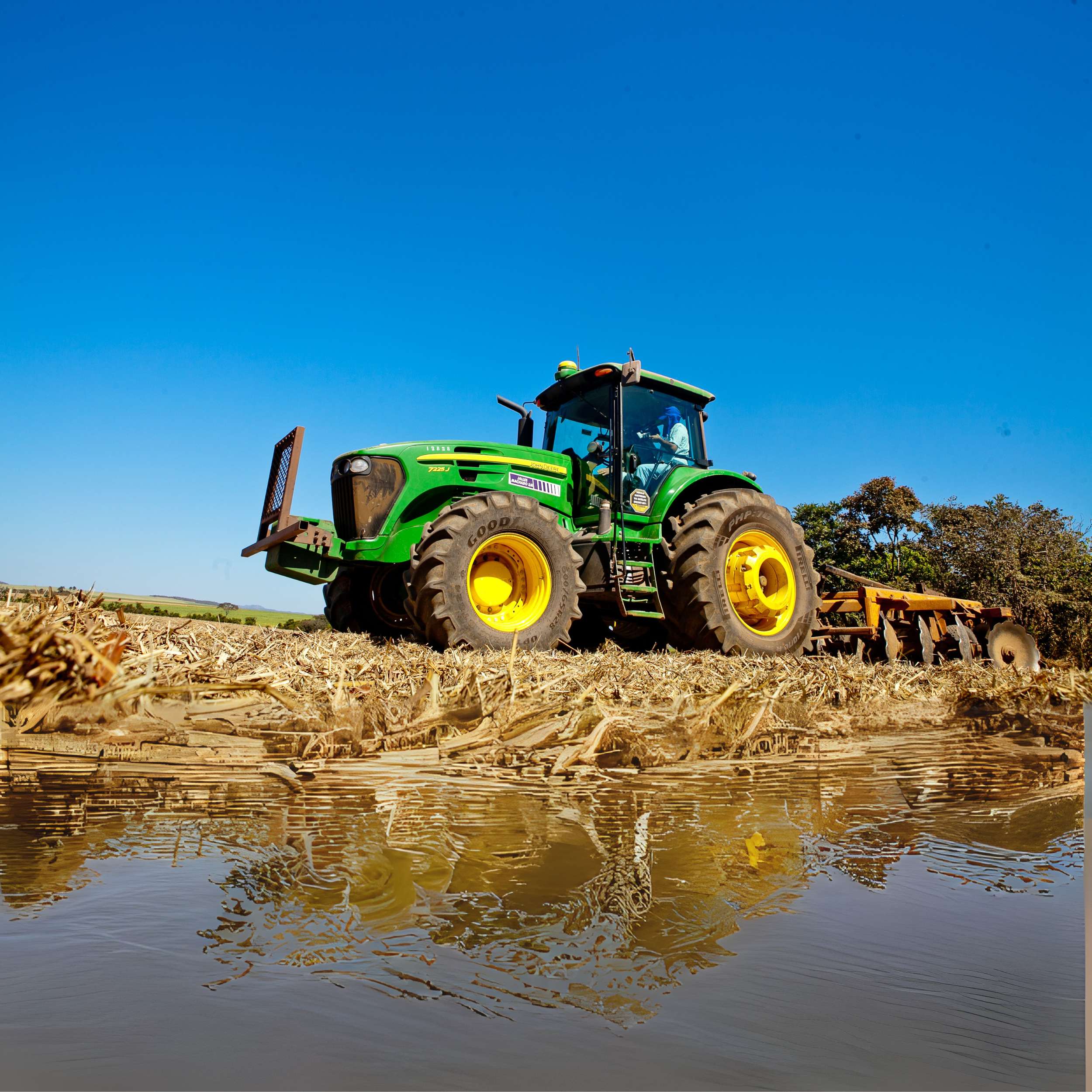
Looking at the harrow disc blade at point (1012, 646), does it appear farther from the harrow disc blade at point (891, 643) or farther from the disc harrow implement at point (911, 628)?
the harrow disc blade at point (891, 643)

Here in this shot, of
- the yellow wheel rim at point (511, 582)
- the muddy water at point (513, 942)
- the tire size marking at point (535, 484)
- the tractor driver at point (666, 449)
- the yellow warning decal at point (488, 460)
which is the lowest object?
the muddy water at point (513, 942)

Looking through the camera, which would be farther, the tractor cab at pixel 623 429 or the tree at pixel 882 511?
the tree at pixel 882 511

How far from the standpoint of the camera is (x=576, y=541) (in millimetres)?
6496

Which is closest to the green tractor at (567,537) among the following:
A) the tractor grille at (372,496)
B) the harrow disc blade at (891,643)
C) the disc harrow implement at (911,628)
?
the tractor grille at (372,496)

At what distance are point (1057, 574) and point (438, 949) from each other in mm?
12926

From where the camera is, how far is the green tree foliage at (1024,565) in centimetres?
1019

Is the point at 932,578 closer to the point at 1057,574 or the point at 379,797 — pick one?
the point at 1057,574

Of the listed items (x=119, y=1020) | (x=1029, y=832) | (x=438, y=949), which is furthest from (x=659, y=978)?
(x=1029, y=832)

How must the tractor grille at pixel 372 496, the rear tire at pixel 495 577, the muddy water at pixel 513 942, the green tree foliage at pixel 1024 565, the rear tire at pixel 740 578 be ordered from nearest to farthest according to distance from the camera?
the muddy water at pixel 513 942
the rear tire at pixel 495 577
the tractor grille at pixel 372 496
the rear tire at pixel 740 578
the green tree foliage at pixel 1024 565

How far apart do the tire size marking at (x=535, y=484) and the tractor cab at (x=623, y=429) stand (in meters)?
0.33

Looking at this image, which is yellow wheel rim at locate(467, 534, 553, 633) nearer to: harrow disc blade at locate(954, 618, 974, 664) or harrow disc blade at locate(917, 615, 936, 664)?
harrow disc blade at locate(917, 615, 936, 664)

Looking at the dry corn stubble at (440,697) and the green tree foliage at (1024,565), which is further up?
the green tree foliage at (1024,565)

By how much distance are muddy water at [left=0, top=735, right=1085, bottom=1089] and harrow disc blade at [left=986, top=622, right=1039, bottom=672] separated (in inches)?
293

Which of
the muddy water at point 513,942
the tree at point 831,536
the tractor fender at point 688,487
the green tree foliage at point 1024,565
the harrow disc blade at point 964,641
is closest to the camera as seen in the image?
the muddy water at point 513,942
